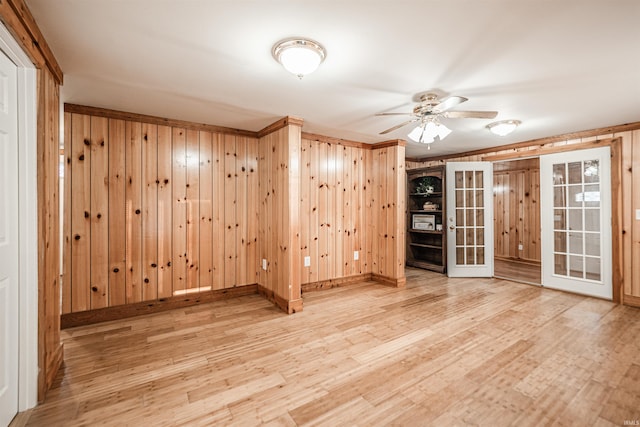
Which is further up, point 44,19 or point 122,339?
point 44,19

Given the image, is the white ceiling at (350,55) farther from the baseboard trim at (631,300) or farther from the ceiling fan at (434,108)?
the baseboard trim at (631,300)

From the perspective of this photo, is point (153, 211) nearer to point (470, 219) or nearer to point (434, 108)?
point (434, 108)

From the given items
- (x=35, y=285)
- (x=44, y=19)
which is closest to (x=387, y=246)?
(x=35, y=285)

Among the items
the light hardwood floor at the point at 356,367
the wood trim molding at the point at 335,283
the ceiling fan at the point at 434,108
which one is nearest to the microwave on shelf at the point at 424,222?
the wood trim molding at the point at 335,283

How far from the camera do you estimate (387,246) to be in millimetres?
4562

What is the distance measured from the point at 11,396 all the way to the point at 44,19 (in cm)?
222

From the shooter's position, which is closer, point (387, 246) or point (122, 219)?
point (122, 219)

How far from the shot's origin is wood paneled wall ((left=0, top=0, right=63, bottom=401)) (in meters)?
1.80

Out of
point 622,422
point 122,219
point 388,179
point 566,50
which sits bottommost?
point 622,422

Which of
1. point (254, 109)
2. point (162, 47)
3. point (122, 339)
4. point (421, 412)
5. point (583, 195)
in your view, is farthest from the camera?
point (583, 195)

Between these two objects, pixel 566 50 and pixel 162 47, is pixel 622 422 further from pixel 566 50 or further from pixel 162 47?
pixel 162 47

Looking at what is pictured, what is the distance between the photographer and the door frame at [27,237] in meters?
1.72

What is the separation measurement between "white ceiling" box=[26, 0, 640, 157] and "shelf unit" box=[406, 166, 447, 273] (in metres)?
2.46

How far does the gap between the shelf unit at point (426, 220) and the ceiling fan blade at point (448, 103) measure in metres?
2.65
